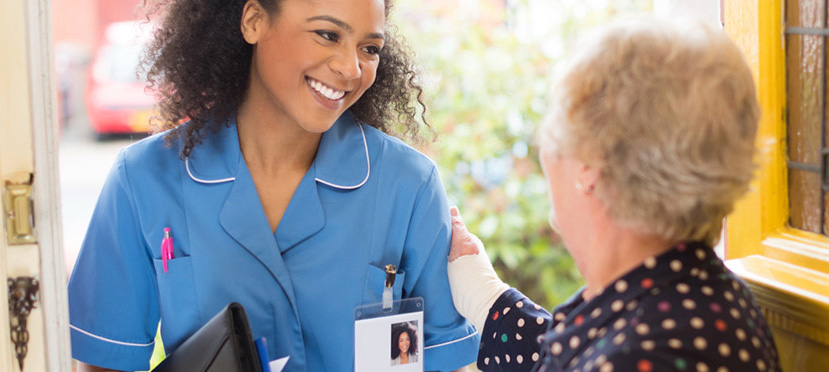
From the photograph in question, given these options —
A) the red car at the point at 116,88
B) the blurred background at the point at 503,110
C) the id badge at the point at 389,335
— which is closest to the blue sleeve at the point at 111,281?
the id badge at the point at 389,335

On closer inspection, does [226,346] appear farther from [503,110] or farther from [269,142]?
[503,110]

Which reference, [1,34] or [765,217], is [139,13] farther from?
[765,217]

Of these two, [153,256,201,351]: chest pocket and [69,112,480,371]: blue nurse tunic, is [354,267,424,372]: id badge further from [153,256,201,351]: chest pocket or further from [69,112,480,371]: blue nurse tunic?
[153,256,201,351]: chest pocket

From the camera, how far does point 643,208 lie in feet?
3.51

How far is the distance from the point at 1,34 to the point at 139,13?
71cm

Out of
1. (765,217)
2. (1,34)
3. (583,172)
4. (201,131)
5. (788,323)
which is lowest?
(788,323)

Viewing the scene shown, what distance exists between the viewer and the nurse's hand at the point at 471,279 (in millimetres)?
1697

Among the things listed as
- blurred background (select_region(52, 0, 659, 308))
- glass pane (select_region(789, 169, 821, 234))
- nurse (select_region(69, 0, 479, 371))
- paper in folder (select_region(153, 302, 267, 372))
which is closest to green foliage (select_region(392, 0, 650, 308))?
blurred background (select_region(52, 0, 659, 308))

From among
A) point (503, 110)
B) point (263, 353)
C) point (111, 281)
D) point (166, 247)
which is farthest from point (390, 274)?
point (503, 110)

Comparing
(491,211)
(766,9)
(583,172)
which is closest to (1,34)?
(583,172)

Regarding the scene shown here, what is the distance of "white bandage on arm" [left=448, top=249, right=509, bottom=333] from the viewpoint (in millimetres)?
1695

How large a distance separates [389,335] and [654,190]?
0.80m

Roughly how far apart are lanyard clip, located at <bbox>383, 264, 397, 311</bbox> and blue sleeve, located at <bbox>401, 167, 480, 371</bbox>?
7 centimetres

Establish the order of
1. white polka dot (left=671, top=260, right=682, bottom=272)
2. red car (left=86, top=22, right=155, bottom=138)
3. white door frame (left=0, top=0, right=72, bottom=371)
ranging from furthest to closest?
red car (left=86, top=22, right=155, bottom=138) < white door frame (left=0, top=0, right=72, bottom=371) < white polka dot (left=671, top=260, right=682, bottom=272)
